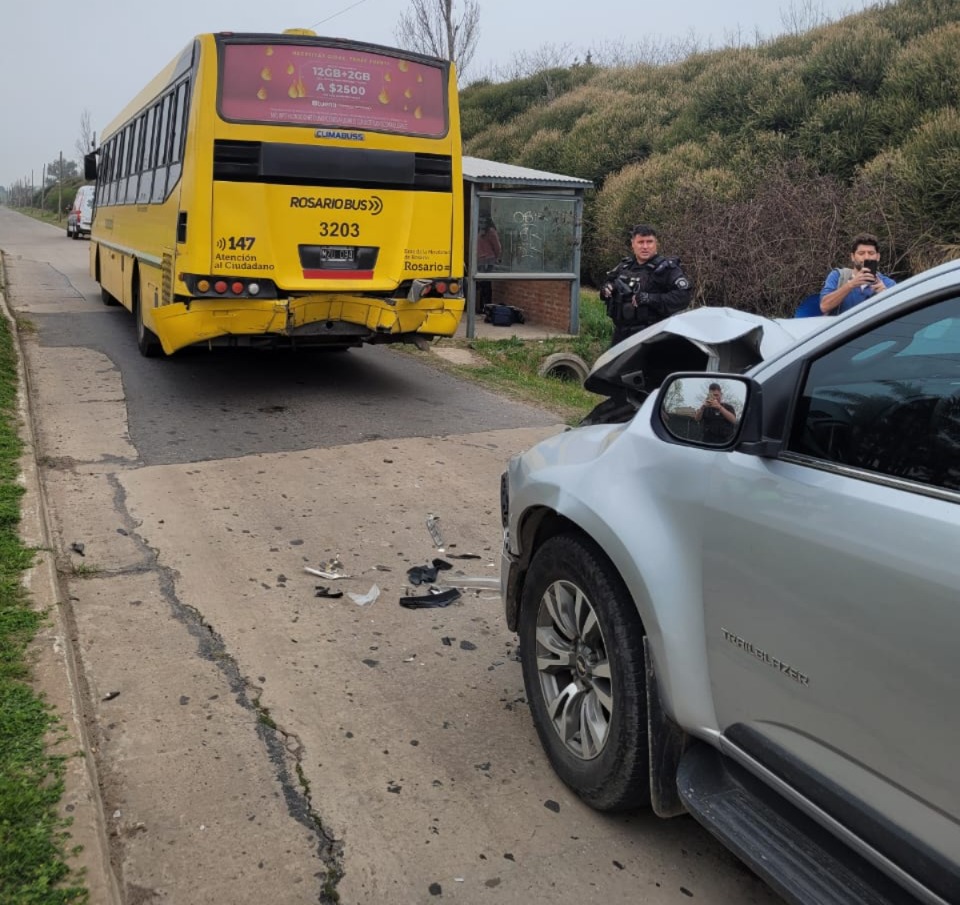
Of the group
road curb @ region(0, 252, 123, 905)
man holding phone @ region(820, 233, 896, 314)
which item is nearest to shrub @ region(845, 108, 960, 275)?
man holding phone @ region(820, 233, 896, 314)

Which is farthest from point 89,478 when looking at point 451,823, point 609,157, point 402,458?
point 609,157

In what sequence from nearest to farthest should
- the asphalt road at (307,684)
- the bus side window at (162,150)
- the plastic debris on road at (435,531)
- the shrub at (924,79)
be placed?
the asphalt road at (307,684), the plastic debris on road at (435,531), the bus side window at (162,150), the shrub at (924,79)

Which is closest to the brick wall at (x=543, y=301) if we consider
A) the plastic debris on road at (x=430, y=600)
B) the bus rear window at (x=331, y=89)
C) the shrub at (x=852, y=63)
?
the bus rear window at (x=331, y=89)

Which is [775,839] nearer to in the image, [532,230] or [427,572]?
[427,572]

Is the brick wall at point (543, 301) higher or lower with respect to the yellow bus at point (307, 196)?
lower

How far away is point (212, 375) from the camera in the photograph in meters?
10.4

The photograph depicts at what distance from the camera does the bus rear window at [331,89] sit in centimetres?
829

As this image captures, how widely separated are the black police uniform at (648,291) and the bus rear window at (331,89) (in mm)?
2569

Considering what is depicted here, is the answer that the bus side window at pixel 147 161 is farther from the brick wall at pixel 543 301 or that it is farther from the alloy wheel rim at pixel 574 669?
the alloy wheel rim at pixel 574 669

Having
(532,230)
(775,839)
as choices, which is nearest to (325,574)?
(775,839)

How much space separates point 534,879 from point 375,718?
Result: 1078 millimetres

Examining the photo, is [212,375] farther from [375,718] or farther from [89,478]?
[375,718]

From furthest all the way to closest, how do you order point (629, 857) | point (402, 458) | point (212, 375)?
point (212, 375) < point (402, 458) < point (629, 857)

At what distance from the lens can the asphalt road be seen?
283 centimetres
